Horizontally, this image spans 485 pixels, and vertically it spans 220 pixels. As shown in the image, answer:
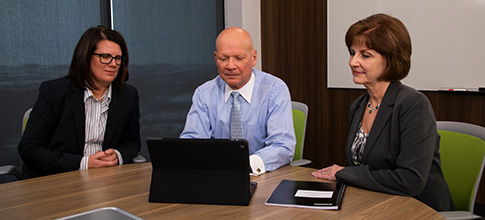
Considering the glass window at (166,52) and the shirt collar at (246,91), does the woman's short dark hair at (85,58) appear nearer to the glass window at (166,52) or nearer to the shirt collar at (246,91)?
the shirt collar at (246,91)

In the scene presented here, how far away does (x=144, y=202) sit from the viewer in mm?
1591

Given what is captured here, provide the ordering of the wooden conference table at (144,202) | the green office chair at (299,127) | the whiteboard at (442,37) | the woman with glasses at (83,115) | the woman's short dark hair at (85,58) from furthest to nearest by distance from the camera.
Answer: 1. the whiteboard at (442,37)
2. the green office chair at (299,127)
3. the woman's short dark hair at (85,58)
4. the woman with glasses at (83,115)
5. the wooden conference table at (144,202)

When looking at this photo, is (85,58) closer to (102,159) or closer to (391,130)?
(102,159)

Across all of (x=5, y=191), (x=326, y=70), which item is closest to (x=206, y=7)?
(x=326, y=70)

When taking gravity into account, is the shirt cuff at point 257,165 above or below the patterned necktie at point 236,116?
below

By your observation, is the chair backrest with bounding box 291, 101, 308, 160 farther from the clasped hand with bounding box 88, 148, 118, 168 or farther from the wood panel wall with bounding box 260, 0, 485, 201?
the wood panel wall with bounding box 260, 0, 485, 201

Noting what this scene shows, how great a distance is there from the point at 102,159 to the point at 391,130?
4.79 feet

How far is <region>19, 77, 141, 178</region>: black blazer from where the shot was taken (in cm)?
233

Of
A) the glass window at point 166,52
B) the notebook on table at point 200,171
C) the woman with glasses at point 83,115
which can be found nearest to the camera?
the notebook on table at point 200,171

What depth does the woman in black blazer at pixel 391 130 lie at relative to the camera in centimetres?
169

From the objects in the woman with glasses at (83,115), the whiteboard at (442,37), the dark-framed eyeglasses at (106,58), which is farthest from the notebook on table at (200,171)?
the whiteboard at (442,37)

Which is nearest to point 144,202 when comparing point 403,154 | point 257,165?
point 257,165

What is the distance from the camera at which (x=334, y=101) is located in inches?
169

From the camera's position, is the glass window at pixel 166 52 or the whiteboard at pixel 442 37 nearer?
the whiteboard at pixel 442 37
